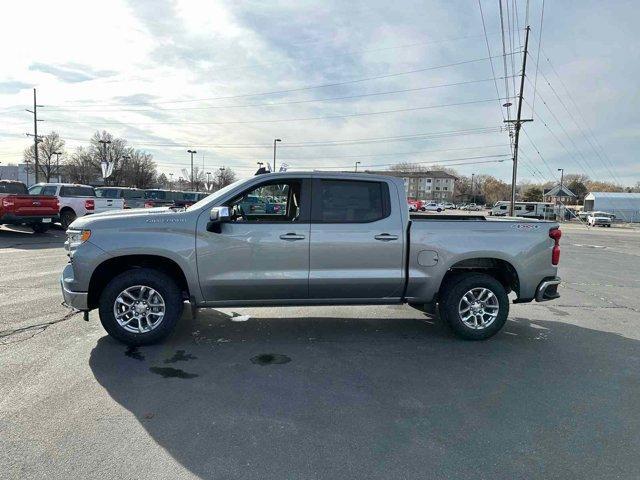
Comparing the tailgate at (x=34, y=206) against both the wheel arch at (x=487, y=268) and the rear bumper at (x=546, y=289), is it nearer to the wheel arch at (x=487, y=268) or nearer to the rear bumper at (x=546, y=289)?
the wheel arch at (x=487, y=268)

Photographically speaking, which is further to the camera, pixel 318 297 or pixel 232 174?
pixel 232 174

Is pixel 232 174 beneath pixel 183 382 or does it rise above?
above

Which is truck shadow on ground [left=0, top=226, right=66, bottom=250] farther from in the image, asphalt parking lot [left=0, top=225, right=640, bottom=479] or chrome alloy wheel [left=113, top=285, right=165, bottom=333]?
chrome alloy wheel [left=113, top=285, right=165, bottom=333]

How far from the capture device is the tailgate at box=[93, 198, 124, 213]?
18.7m

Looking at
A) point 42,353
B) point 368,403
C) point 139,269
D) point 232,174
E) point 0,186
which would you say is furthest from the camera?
point 232,174

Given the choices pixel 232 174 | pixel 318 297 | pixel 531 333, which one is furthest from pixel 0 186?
pixel 232 174

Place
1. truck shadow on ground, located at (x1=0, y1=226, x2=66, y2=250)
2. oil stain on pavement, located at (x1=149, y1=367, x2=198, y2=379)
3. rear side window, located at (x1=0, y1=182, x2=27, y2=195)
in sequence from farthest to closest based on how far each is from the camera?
rear side window, located at (x1=0, y1=182, x2=27, y2=195), truck shadow on ground, located at (x1=0, y1=226, x2=66, y2=250), oil stain on pavement, located at (x1=149, y1=367, x2=198, y2=379)

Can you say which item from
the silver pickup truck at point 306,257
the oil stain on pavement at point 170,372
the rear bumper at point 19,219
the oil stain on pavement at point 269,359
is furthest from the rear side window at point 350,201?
the rear bumper at point 19,219

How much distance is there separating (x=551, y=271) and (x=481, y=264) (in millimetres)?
893

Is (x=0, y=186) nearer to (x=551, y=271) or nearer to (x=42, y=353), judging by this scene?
(x=42, y=353)

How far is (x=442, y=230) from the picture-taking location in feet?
16.8

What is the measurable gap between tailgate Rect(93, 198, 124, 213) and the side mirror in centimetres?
1592

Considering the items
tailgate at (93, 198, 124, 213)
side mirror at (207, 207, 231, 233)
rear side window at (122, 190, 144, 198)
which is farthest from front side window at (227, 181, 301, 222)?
rear side window at (122, 190, 144, 198)

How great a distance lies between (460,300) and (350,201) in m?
1.83
